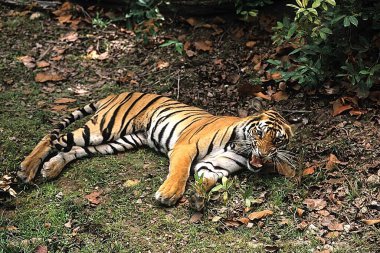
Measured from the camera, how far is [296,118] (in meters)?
5.45

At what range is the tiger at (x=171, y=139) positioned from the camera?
4598 mm

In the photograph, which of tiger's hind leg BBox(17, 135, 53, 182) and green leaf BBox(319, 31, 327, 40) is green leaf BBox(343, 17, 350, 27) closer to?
green leaf BBox(319, 31, 327, 40)

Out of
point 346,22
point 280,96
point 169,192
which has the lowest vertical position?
point 169,192

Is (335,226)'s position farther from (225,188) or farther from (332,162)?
(225,188)

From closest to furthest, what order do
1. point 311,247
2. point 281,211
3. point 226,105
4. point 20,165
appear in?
point 311,247, point 281,211, point 20,165, point 226,105

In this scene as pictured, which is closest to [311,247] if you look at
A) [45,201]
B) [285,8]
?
[45,201]

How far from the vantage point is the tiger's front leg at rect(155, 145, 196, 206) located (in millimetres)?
4383

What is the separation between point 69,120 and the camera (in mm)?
5445

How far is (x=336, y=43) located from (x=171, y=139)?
1.79 meters

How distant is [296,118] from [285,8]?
5.92 feet

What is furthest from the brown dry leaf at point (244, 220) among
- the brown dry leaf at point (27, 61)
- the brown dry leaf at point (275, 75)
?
the brown dry leaf at point (27, 61)

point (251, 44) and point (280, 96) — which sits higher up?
point (251, 44)

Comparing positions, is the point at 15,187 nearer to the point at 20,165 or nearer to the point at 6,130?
the point at 20,165

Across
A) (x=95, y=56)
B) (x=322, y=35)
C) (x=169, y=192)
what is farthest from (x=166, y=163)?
(x=95, y=56)
